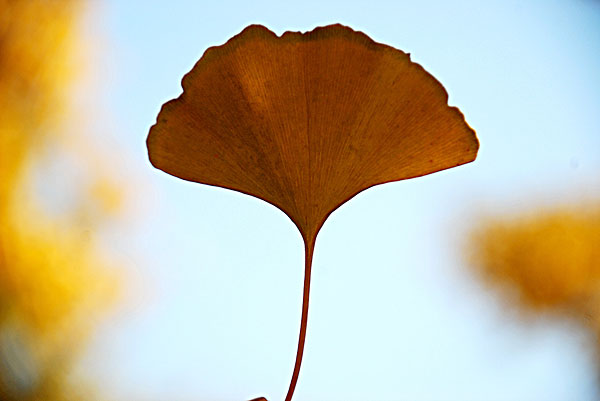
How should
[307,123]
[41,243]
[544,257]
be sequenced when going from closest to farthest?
1. [307,123]
2. [41,243]
3. [544,257]

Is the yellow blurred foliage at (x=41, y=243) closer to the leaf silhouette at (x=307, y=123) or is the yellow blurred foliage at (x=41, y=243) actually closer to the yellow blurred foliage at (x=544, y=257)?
the leaf silhouette at (x=307, y=123)

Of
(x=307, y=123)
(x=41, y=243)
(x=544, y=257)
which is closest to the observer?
(x=307, y=123)

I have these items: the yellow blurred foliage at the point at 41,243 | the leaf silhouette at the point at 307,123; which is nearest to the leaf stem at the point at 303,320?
the leaf silhouette at the point at 307,123

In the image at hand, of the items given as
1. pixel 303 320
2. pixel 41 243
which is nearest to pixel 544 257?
pixel 303 320

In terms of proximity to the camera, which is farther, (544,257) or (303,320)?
(544,257)

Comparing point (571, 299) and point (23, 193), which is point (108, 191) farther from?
point (571, 299)

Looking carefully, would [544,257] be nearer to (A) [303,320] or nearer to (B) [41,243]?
(A) [303,320]

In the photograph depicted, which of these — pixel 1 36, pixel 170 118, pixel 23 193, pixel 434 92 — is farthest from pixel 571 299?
pixel 1 36
